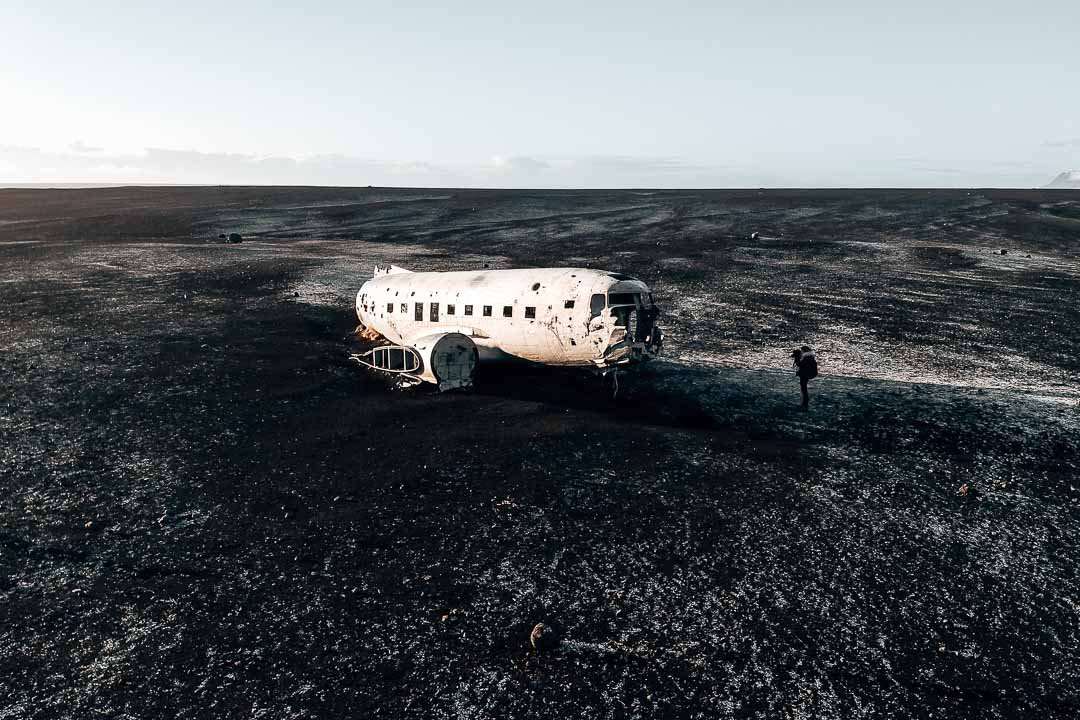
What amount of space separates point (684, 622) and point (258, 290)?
106 feet

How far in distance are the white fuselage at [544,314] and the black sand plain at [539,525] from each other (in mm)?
1628

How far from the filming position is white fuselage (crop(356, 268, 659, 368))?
1956 centimetres

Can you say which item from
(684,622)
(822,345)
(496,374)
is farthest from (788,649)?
(822,345)

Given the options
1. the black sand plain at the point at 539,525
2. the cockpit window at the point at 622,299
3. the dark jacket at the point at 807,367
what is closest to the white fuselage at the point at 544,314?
the cockpit window at the point at 622,299

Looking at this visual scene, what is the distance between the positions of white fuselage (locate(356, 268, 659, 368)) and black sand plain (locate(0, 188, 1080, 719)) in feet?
5.34

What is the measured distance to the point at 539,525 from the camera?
42.9 ft

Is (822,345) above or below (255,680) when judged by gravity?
above

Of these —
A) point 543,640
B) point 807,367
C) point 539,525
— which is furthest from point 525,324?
point 543,640

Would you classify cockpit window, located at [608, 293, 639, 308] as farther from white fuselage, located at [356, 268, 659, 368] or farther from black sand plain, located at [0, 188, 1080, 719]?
black sand plain, located at [0, 188, 1080, 719]

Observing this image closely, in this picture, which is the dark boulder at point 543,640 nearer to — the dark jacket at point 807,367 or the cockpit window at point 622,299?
the cockpit window at point 622,299

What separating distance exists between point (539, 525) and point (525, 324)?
8804mm

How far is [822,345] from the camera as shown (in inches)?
1025

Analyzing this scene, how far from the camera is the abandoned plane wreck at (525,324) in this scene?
19.6 m

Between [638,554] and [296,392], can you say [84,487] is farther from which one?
[638,554]
